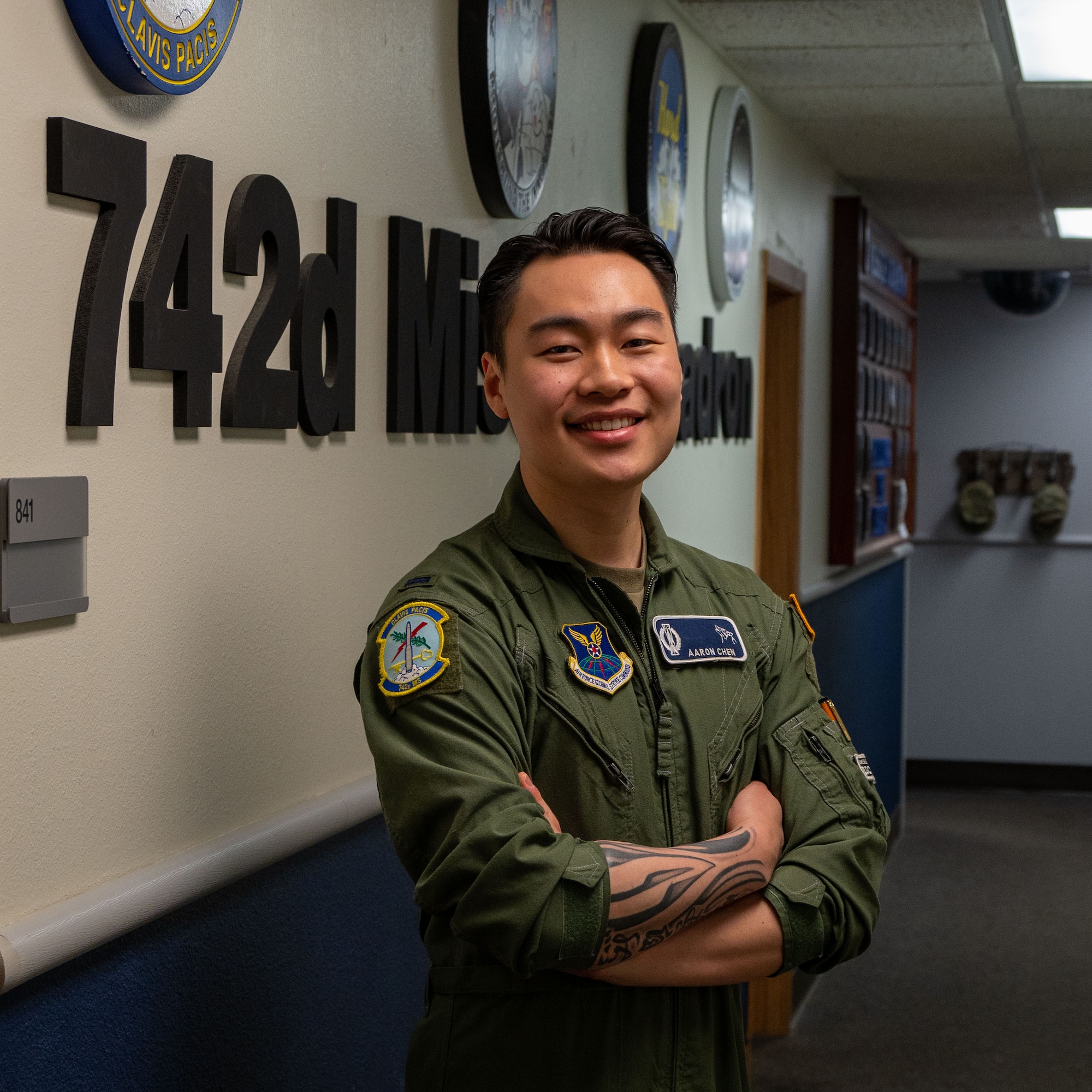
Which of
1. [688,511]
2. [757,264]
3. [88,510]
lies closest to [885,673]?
[757,264]

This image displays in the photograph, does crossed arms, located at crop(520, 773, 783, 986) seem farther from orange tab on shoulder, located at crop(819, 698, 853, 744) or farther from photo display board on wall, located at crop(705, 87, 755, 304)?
photo display board on wall, located at crop(705, 87, 755, 304)

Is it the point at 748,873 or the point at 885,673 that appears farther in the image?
the point at 885,673

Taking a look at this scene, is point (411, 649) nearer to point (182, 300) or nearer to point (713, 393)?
point (182, 300)

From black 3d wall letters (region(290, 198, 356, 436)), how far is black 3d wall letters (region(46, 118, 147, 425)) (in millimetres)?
326

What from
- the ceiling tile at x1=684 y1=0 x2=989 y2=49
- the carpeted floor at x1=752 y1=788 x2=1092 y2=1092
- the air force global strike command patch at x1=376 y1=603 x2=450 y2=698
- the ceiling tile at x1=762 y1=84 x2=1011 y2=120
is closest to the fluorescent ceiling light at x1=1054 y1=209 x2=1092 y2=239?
the ceiling tile at x1=762 y1=84 x2=1011 y2=120

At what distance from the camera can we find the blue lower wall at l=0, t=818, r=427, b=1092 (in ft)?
4.10

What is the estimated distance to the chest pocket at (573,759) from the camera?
4.27 ft

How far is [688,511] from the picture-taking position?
3.12 metres

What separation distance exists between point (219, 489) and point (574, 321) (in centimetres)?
41

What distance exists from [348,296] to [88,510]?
525mm

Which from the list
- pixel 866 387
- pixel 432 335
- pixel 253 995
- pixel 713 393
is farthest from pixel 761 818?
pixel 866 387

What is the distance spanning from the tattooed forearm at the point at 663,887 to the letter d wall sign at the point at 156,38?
2.59 ft

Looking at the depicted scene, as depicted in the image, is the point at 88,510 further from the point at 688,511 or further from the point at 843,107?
the point at 843,107

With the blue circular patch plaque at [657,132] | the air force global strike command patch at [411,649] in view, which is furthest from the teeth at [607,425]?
the blue circular patch plaque at [657,132]
